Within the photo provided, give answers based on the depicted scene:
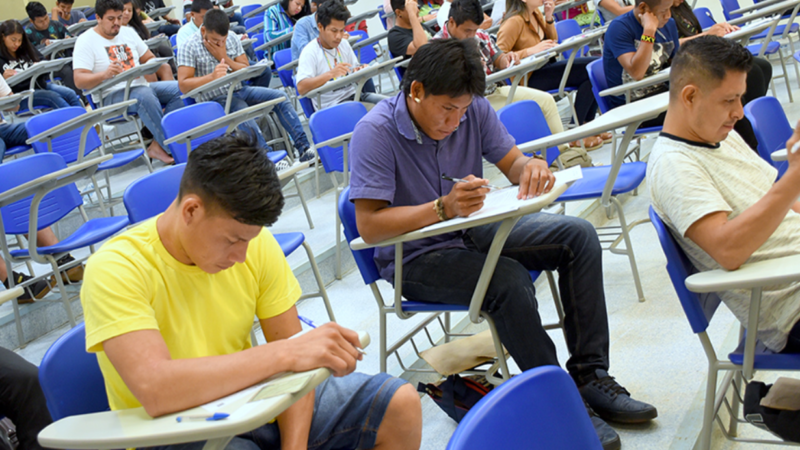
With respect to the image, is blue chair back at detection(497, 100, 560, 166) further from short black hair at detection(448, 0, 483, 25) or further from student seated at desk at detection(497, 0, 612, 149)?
student seated at desk at detection(497, 0, 612, 149)

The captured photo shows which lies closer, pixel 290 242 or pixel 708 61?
pixel 708 61

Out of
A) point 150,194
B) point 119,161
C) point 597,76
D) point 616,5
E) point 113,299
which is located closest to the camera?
point 113,299

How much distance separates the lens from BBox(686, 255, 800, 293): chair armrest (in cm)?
116

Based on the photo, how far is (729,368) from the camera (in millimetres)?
1375

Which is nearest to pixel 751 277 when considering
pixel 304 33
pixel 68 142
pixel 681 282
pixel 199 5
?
pixel 681 282

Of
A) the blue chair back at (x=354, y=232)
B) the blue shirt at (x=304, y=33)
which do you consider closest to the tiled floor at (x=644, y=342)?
the blue chair back at (x=354, y=232)

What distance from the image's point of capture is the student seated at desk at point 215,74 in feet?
14.0

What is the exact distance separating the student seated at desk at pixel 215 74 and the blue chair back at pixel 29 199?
1.46 m

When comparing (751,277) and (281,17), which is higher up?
(281,17)

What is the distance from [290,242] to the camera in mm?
→ 2518

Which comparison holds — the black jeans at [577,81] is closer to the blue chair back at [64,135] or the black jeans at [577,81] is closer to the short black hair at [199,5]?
the short black hair at [199,5]

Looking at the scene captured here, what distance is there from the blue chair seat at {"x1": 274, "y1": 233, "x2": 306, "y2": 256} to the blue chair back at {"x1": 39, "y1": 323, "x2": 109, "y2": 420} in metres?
A: 1.17

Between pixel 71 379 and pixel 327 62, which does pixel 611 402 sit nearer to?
pixel 71 379

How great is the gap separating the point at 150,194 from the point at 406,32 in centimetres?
304
